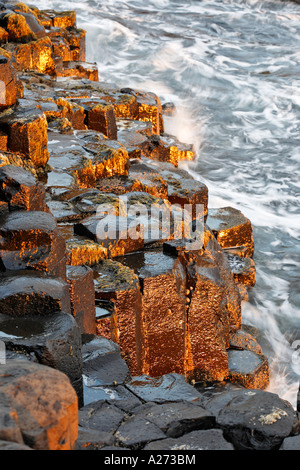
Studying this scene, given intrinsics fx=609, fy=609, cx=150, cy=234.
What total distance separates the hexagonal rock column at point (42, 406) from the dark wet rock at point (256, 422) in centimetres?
89

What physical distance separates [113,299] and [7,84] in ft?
8.83

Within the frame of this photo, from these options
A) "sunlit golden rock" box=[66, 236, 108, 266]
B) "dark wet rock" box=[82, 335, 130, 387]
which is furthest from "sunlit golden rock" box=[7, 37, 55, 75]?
"dark wet rock" box=[82, 335, 130, 387]

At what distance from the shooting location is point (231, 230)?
8516 mm

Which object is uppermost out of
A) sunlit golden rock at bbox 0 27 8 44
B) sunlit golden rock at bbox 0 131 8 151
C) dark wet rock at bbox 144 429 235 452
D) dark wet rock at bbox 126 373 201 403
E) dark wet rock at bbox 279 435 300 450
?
sunlit golden rock at bbox 0 27 8 44

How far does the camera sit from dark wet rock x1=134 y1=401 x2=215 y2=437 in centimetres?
297

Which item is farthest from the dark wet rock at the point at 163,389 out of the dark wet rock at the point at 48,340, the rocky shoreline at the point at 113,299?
the dark wet rock at the point at 48,340

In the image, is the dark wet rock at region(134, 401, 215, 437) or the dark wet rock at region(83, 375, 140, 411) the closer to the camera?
the dark wet rock at region(134, 401, 215, 437)

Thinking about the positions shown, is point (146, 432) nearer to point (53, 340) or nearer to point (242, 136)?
point (53, 340)

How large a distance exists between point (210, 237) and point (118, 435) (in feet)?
10.9

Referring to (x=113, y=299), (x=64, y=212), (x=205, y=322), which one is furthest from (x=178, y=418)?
(x=64, y=212)

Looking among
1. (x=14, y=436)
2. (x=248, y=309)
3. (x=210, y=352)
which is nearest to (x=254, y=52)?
(x=248, y=309)

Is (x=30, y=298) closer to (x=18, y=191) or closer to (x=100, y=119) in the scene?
(x=18, y=191)

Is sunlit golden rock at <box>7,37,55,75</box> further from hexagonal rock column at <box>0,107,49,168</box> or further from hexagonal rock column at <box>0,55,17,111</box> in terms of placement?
hexagonal rock column at <box>0,107,49,168</box>

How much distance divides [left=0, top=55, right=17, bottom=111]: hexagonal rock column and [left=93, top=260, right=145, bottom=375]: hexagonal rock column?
2.22 metres
